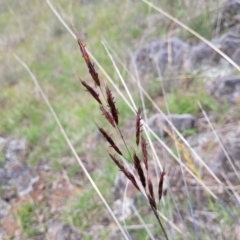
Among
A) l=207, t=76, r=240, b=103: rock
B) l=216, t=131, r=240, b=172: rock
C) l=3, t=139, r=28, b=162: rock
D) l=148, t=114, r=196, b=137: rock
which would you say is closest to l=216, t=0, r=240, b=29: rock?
l=207, t=76, r=240, b=103: rock

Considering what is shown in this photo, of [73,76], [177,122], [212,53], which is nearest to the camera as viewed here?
[177,122]

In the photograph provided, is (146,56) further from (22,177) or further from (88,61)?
(88,61)

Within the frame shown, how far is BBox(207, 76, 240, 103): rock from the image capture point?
1979mm

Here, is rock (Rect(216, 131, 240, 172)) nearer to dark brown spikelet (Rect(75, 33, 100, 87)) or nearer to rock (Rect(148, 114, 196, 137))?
rock (Rect(148, 114, 196, 137))

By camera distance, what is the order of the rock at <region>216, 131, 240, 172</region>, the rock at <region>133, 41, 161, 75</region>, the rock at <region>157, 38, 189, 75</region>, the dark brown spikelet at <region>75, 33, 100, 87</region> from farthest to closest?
1. the rock at <region>133, 41, 161, 75</region>
2. the rock at <region>157, 38, 189, 75</region>
3. the rock at <region>216, 131, 240, 172</region>
4. the dark brown spikelet at <region>75, 33, 100, 87</region>

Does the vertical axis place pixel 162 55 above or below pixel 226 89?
above

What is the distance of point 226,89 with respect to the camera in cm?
201

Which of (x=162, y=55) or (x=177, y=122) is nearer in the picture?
(x=177, y=122)

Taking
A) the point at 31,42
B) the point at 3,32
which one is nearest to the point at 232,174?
the point at 31,42

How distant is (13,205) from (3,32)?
256 centimetres

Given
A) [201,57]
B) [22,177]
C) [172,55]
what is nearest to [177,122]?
[201,57]

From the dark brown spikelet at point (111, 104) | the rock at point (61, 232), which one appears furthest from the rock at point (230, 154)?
the dark brown spikelet at point (111, 104)

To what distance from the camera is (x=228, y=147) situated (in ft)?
5.37

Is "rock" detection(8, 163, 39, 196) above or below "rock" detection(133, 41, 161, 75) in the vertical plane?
below
